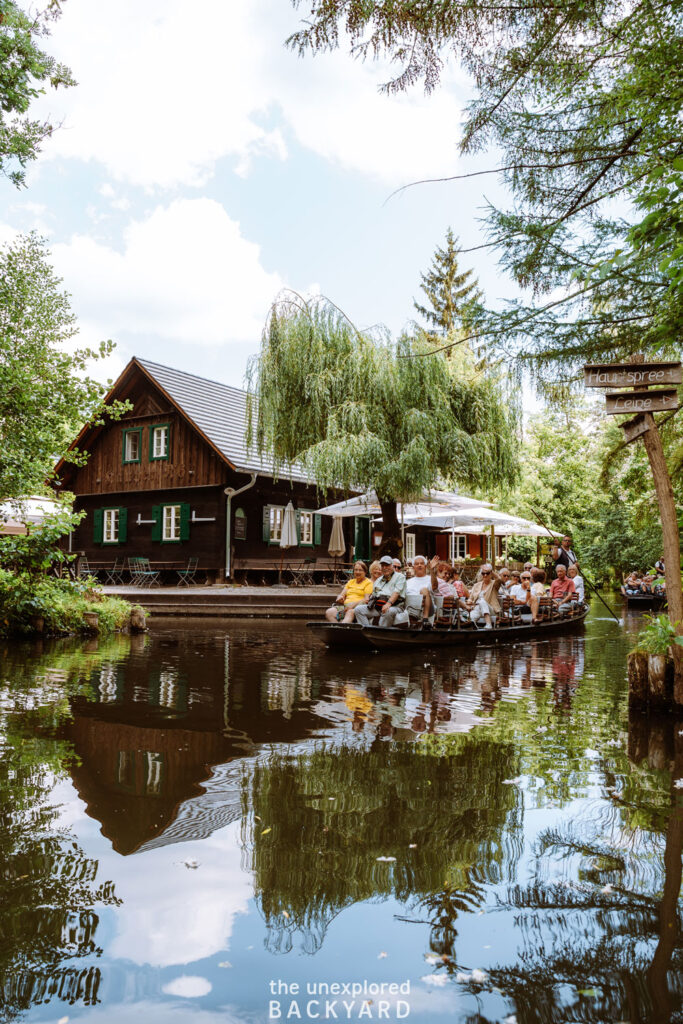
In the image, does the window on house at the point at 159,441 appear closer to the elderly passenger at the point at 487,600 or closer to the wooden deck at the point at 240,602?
the wooden deck at the point at 240,602

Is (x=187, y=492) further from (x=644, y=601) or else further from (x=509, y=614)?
(x=644, y=601)

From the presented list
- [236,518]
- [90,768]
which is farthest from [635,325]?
[236,518]

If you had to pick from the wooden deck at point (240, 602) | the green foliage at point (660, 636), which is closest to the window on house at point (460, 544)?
the wooden deck at point (240, 602)

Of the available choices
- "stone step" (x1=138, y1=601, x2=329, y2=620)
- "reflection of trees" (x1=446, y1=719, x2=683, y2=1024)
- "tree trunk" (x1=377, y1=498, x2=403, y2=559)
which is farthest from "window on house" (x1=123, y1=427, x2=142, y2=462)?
"reflection of trees" (x1=446, y1=719, x2=683, y2=1024)

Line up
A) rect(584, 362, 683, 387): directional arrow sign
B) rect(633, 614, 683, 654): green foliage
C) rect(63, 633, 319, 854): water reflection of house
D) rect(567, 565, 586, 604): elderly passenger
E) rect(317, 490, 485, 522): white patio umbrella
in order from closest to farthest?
rect(63, 633, 319, 854): water reflection of house
rect(584, 362, 683, 387): directional arrow sign
rect(633, 614, 683, 654): green foliage
rect(567, 565, 586, 604): elderly passenger
rect(317, 490, 485, 522): white patio umbrella

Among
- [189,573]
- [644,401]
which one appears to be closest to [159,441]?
[189,573]

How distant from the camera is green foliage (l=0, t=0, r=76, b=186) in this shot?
11.4 metres

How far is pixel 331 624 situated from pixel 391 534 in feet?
27.4

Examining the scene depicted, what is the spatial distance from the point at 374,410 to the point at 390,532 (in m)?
3.21

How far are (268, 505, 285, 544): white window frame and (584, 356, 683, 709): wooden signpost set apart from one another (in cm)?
1917

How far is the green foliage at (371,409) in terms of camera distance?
17766mm

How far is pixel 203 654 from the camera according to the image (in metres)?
11.5

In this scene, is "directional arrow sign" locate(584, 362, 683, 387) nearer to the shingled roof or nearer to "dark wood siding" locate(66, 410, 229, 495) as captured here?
the shingled roof

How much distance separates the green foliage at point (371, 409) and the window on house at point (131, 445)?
870 cm
